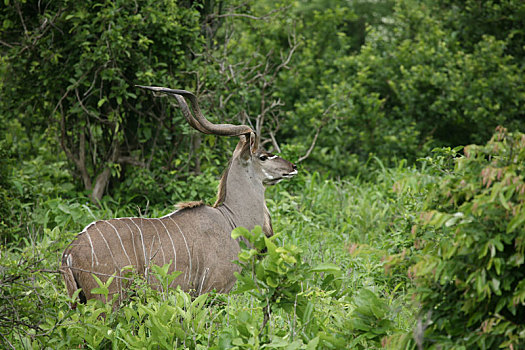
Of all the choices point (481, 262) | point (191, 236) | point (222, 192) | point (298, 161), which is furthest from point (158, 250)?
point (298, 161)

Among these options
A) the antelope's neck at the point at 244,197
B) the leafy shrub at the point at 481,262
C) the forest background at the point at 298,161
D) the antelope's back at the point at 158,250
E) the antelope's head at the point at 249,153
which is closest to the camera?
the leafy shrub at the point at 481,262

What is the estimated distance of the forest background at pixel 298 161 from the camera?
2227mm

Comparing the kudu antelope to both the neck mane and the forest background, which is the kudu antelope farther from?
the forest background

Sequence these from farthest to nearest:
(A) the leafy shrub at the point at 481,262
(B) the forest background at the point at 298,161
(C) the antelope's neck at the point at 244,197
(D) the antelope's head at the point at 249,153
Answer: (C) the antelope's neck at the point at 244,197 < (D) the antelope's head at the point at 249,153 < (B) the forest background at the point at 298,161 < (A) the leafy shrub at the point at 481,262

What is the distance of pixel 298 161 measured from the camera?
6.44m

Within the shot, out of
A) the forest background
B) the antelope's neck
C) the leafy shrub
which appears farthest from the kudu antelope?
the leafy shrub

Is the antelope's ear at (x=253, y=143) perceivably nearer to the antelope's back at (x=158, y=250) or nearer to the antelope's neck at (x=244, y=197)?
the antelope's neck at (x=244, y=197)

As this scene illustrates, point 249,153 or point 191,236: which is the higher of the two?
point 249,153

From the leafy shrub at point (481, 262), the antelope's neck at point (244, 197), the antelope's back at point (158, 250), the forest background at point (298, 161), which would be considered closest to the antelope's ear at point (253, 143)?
the antelope's neck at point (244, 197)

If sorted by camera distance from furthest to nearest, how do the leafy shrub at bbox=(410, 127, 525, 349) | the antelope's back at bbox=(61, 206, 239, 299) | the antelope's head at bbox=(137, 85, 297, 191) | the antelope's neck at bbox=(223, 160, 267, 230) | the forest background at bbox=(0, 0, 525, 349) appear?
the antelope's neck at bbox=(223, 160, 267, 230) < the antelope's head at bbox=(137, 85, 297, 191) < the antelope's back at bbox=(61, 206, 239, 299) < the forest background at bbox=(0, 0, 525, 349) < the leafy shrub at bbox=(410, 127, 525, 349)

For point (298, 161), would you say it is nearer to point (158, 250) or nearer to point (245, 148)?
point (245, 148)

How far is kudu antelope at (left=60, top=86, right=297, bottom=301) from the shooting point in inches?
134

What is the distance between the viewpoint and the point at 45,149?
6.93 metres

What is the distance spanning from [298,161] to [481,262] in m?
4.36
